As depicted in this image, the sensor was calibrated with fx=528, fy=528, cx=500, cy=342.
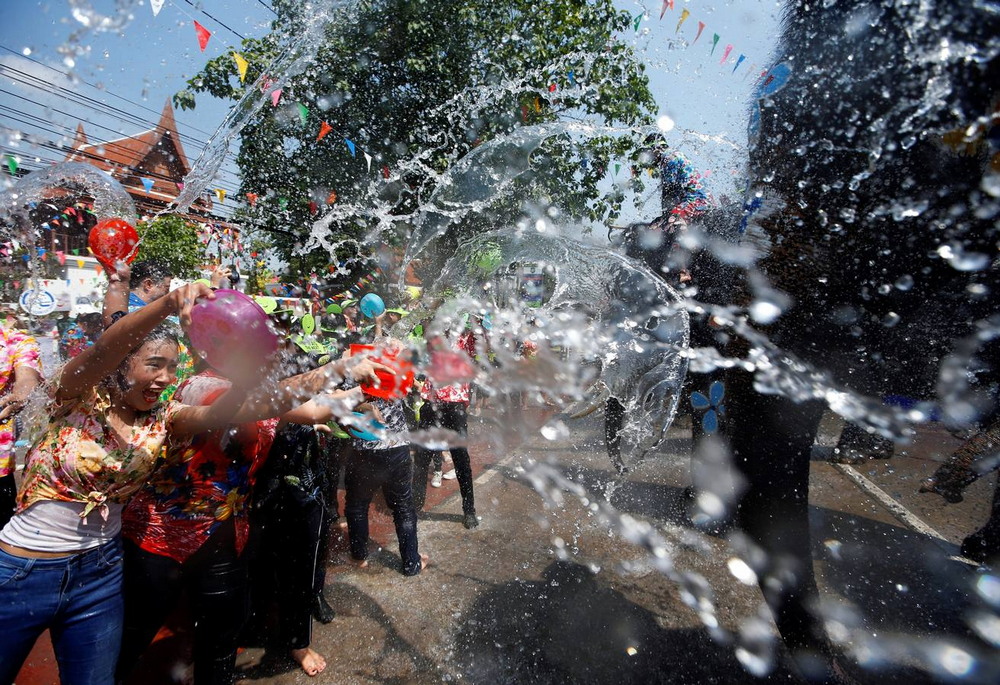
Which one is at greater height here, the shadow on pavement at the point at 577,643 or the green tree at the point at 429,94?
the green tree at the point at 429,94

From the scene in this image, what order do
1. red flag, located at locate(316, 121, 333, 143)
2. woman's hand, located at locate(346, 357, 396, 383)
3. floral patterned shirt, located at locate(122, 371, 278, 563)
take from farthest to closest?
red flag, located at locate(316, 121, 333, 143)
floral patterned shirt, located at locate(122, 371, 278, 563)
woman's hand, located at locate(346, 357, 396, 383)

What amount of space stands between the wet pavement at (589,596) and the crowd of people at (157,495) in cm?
46

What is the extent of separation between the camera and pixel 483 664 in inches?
95.5

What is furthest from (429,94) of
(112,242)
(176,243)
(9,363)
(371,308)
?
(176,243)

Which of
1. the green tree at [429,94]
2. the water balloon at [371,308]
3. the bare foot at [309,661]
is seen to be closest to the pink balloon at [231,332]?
the bare foot at [309,661]

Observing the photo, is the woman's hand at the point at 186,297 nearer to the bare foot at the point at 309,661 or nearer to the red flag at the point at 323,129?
the bare foot at the point at 309,661

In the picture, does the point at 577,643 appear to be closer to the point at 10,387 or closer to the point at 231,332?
A: the point at 231,332

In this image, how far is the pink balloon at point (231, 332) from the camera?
4.61 ft

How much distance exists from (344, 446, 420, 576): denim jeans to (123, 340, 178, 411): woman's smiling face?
1.51 meters

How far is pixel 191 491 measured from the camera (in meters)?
1.95

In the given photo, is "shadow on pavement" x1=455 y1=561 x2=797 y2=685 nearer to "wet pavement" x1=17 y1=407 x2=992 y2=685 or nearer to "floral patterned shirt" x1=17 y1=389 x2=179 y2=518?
→ "wet pavement" x1=17 y1=407 x2=992 y2=685

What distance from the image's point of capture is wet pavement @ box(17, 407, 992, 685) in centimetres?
241

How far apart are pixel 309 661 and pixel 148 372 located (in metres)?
1.61

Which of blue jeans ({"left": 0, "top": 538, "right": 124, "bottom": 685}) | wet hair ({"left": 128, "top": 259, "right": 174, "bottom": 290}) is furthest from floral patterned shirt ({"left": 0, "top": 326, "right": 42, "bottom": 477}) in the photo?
blue jeans ({"left": 0, "top": 538, "right": 124, "bottom": 685})
